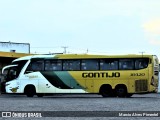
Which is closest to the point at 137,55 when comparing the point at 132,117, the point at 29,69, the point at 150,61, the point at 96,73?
the point at 150,61

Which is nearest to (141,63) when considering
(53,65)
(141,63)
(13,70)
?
(141,63)

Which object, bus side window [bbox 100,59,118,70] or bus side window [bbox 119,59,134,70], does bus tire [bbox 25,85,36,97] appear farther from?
bus side window [bbox 119,59,134,70]

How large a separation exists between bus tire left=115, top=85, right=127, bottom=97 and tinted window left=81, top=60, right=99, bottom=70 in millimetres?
1957

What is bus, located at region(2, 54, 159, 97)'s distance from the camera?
1265 inches

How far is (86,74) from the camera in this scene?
32.8 metres

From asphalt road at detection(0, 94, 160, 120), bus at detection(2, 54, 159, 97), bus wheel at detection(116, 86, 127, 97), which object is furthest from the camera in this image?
bus wheel at detection(116, 86, 127, 97)

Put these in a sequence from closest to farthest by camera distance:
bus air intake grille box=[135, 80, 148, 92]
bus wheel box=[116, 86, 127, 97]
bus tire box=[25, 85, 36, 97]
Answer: bus air intake grille box=[135, 80, 148, 92] < bus wheel box=[116, 86, 127, 97] < bus tire box=[25, 85, 36, 97]

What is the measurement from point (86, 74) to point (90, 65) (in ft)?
2.19

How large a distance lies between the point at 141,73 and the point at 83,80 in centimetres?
396

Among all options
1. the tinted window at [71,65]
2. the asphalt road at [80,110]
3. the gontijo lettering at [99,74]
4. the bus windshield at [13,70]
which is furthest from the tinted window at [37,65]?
the asphalt road at [80,110]

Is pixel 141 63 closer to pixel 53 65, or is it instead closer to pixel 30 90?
pixel 53 65

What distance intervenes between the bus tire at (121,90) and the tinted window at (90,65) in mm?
1957

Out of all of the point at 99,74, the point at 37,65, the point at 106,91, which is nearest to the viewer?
the point at 99,74

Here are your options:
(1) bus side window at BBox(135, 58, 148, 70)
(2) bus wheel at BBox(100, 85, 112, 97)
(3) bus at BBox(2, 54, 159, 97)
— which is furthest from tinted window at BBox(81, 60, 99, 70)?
(1) bus side window at BBox(135, 58, 148, 70)
